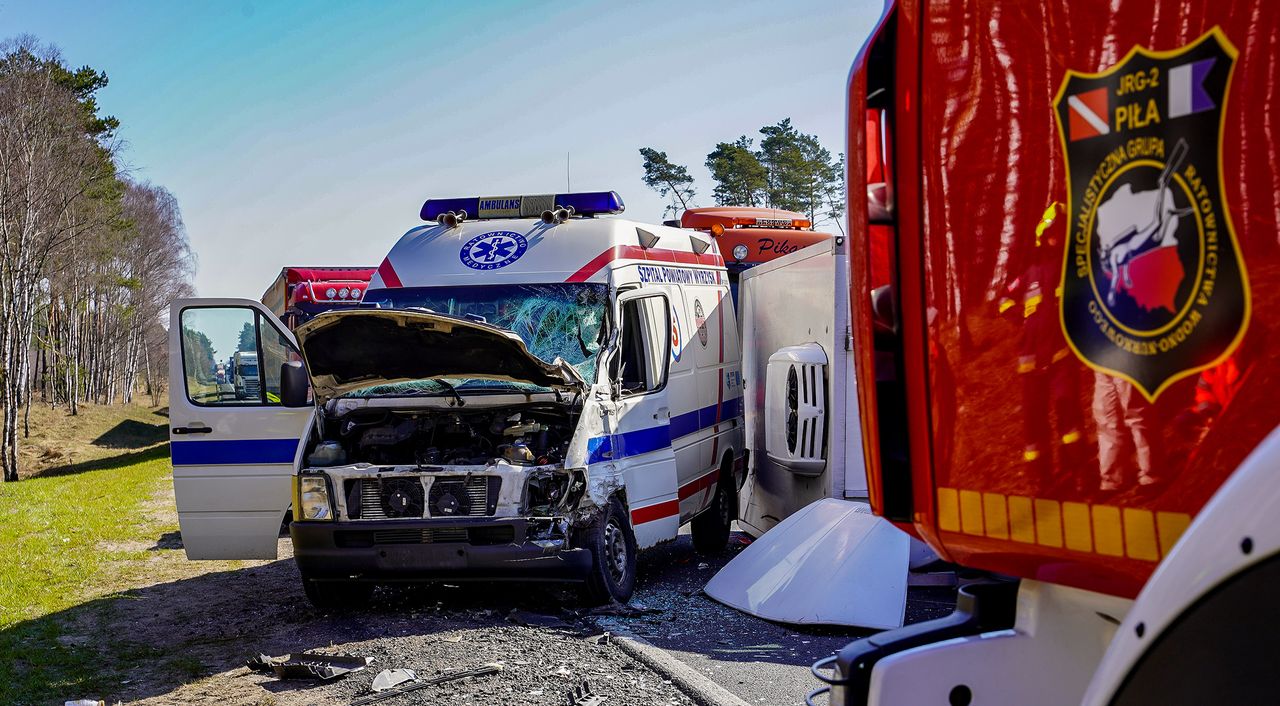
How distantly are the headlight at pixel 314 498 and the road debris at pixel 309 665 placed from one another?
40.5 inches

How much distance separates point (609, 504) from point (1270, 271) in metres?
6.14

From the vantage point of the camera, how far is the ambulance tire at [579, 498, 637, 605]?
24.9 ft

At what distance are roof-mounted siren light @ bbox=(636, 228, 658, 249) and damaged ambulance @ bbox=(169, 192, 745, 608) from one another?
16 mm

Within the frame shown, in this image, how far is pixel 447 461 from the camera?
795 centimetres

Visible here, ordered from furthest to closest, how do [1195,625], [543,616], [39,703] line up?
[543,616]
[39,703]
[1195,625]

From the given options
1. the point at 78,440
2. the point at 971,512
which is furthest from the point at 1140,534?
the point at 78,440

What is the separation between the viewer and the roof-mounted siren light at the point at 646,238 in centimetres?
910

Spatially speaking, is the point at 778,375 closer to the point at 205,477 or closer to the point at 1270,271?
the point at 205,477

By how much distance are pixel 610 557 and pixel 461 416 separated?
147 centimetres

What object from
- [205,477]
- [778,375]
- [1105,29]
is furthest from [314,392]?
[1105,29]

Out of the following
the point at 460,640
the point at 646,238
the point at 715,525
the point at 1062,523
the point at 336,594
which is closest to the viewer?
the point at 1062,523

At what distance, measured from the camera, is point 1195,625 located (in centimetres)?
177

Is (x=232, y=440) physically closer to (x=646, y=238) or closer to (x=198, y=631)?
(x=198, y=631)

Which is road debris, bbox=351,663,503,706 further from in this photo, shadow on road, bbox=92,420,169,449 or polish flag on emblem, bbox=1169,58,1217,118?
shadow on road, bbox=92,420,169,449
